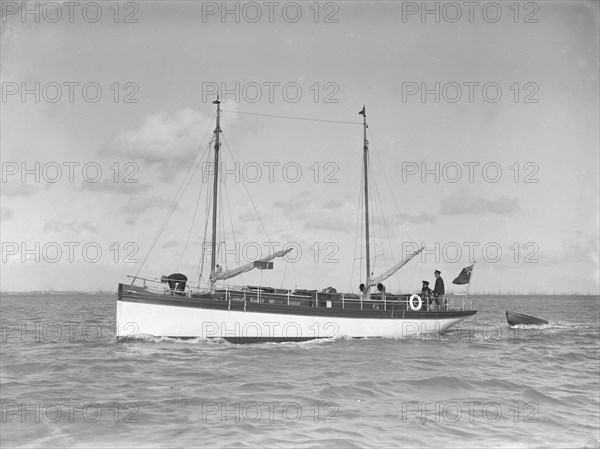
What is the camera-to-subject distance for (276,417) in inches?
499

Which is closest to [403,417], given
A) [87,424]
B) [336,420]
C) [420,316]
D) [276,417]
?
[336,420]

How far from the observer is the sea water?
11.3 metres

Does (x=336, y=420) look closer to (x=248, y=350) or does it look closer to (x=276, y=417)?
(x=276, y=417)

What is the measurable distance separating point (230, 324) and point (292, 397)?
13.8 m

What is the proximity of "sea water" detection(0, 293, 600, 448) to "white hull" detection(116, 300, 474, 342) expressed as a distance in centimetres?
107

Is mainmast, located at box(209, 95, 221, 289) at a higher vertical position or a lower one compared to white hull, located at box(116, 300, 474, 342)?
higher

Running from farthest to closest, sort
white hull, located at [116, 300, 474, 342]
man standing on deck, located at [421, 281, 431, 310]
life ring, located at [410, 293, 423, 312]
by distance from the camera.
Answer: man standing on deck, located at [421, 281, 431, 310] → life ring, located at [410, 293, 423, 312] → white hull, located at [116, 300, 474, 342]

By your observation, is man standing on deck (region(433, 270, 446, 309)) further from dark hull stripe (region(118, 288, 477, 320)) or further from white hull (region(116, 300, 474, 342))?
white hull (region(116, 300, 474, 342))

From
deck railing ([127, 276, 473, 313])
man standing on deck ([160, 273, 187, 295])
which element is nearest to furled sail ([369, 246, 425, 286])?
deck railing ([127, 276, 473, 313])

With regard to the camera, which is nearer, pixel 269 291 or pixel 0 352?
pixel 0 352

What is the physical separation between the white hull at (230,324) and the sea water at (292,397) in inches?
42.3

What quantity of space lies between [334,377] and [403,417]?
572 cm

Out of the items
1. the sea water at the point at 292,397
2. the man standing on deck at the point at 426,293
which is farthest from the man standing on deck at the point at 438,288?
the sea water at the point at 292,397

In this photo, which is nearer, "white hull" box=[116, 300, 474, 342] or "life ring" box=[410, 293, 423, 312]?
"white hull" box=[116, 300, 474, 342]
